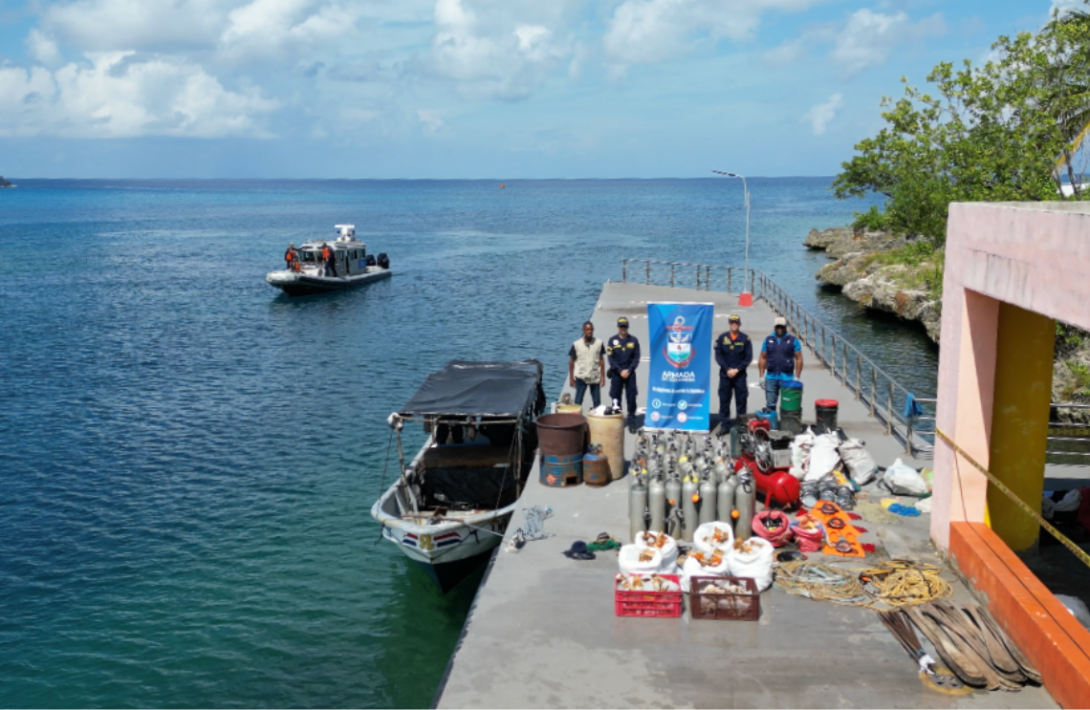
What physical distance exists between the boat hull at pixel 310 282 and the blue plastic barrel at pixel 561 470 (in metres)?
38.3

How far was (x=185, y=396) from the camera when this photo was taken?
27.5m

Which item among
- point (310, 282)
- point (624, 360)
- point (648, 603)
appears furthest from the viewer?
point (310, 282)

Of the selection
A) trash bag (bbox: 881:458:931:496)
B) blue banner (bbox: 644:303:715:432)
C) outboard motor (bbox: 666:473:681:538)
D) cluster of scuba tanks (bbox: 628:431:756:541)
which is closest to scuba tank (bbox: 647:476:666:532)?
cluster of scuba tanks (bbox: 628:431:756:541)

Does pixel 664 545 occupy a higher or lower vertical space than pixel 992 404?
lower

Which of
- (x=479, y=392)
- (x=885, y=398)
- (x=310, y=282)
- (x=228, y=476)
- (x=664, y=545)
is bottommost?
(x=228, y=476)

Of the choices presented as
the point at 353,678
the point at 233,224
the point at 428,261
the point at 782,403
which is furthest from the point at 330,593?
the point at 233,224

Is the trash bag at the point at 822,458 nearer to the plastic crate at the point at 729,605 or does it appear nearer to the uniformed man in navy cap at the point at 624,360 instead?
the uniformed man in navy cap at the point at 624,360

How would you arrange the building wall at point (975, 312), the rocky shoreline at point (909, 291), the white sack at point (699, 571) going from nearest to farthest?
1. the building wall at point (975, 312)
2. the white sack at point (699, 571)
3. the rocky shoreline at point (909, 291)

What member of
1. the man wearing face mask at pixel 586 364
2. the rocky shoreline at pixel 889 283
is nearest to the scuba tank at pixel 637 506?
the man wearing face mask at pixel 586 364

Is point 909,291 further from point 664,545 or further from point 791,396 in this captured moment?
point 664,545

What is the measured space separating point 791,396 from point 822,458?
8.25 feet

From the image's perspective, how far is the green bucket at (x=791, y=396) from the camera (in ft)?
53.0

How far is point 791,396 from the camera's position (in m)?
16.2

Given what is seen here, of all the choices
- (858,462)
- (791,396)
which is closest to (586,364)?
(791,396)
